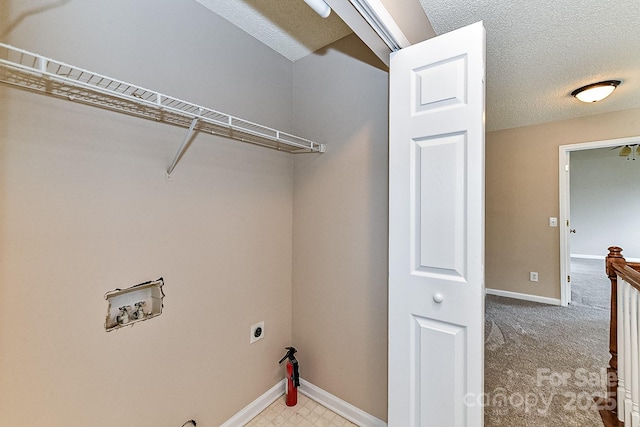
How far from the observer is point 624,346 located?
1.40 metres

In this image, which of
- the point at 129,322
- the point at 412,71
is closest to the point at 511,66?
the point at 412,71

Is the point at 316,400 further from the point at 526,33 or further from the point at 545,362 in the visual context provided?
the point at 526,33

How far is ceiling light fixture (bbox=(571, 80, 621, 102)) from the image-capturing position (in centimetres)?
228

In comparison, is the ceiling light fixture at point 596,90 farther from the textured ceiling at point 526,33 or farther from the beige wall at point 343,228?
the beige wall at point 343,228

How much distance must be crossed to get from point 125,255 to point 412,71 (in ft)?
4.99

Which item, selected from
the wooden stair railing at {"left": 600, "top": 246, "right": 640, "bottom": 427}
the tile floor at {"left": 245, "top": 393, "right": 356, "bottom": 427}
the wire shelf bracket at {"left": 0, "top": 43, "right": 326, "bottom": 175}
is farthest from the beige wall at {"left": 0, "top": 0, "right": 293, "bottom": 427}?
the wooden stair railing at {"left": 600, "top": 246, "right": 640, "bottom": 427}

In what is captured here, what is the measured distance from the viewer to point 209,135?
4.69 ft

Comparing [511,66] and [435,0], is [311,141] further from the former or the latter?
[511,66]

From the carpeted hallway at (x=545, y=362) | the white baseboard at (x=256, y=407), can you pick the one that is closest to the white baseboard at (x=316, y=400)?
the white baseboard at (x=256, y=407)

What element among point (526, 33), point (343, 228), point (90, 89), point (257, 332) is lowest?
point (257, 332)

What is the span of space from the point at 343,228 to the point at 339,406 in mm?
1163

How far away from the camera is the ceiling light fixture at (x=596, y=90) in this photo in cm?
228

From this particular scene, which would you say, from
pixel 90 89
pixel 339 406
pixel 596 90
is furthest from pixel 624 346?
pixel 90 89

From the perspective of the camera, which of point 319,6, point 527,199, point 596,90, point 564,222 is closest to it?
point 319,6
